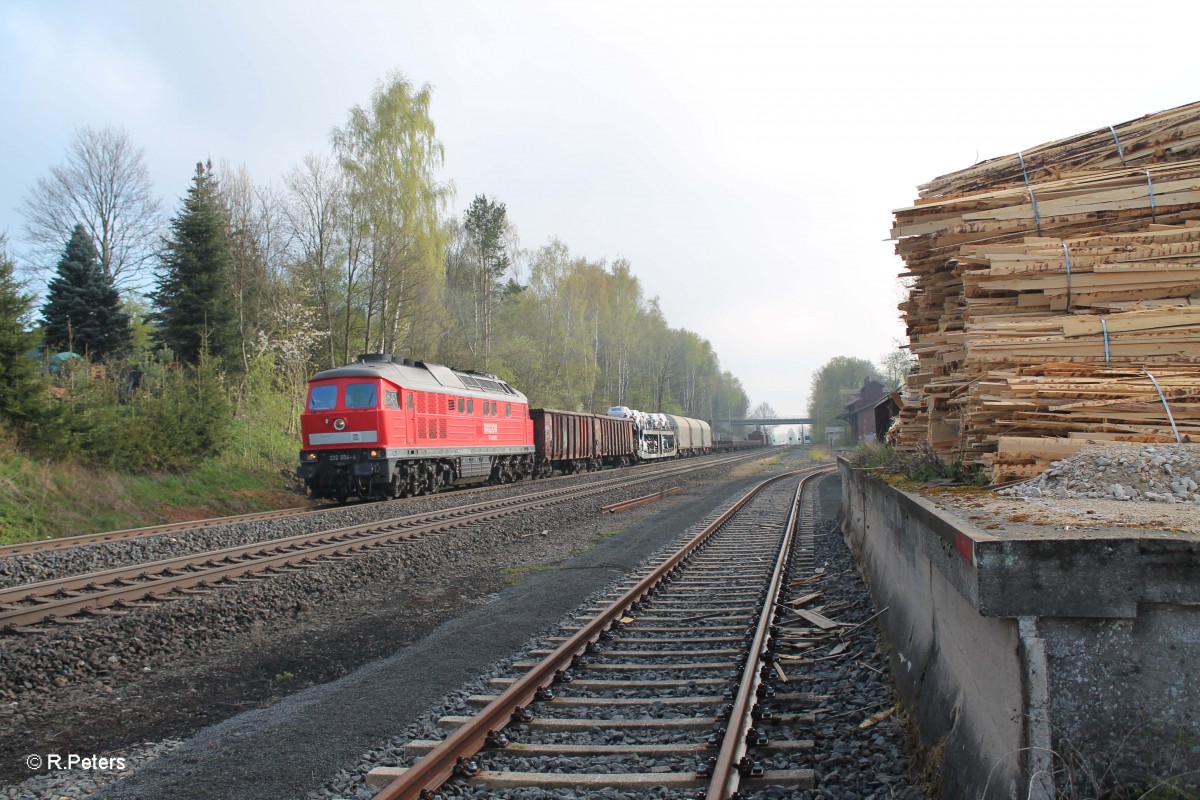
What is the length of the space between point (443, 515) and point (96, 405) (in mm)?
8409

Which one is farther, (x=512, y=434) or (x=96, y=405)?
(x=512, y=434)

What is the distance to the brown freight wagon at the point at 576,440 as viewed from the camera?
2866cm

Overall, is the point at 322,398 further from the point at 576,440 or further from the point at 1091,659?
the point at 1091,659

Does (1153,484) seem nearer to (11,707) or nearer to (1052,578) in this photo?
(1052,578)

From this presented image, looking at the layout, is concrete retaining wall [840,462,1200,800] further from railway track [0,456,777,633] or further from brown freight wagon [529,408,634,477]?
brown freight wagon [529,408,634,477]

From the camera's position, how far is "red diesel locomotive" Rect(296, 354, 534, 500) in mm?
16734

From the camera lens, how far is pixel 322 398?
17328mm

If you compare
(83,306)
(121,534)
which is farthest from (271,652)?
(83,306)

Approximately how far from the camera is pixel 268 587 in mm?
8383

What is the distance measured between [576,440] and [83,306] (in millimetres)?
19387

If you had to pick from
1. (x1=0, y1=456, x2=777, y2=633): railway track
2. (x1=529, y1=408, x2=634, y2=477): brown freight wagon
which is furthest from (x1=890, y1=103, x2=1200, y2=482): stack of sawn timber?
(x1=529, y1=408, x2=634, y2=477): brown freight wagon

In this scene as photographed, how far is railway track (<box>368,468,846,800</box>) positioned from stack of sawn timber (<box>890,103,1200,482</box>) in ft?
6.67

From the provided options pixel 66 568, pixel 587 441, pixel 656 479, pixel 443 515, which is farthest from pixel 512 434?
pixel 66 568

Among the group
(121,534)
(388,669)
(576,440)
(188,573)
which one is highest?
(576,440)
